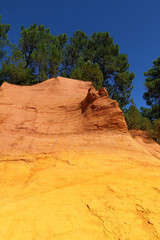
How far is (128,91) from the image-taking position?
21047 millimetres

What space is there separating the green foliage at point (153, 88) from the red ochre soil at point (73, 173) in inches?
544

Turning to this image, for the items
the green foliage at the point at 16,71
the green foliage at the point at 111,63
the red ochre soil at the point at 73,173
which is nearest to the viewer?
the red ochre soil at the point at 73,173

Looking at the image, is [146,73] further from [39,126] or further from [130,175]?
[130,175]

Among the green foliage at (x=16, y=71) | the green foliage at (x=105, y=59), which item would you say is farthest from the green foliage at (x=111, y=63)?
the green foliage at (x=16, y=71)

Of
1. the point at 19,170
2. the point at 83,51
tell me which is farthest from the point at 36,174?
the point at 83,51

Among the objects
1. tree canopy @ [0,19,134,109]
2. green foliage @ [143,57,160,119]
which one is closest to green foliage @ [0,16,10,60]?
tree canopy @ [0,19,134,109]

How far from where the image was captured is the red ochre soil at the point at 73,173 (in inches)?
101

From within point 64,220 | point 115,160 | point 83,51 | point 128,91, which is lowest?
point 64,220

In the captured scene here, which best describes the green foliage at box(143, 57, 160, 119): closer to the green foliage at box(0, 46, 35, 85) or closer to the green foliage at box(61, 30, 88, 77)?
the green foliage at box(61, 30, 88, 77)

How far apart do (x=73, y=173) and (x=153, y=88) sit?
1957 cm

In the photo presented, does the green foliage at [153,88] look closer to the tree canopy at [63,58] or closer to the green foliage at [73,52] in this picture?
the tree canopy at [63,58]

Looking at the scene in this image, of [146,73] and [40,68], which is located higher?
[146,73]

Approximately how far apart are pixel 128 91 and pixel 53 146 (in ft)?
→ 56.7

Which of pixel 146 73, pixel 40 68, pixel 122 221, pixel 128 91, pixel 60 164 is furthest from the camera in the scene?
pixel 146 73
